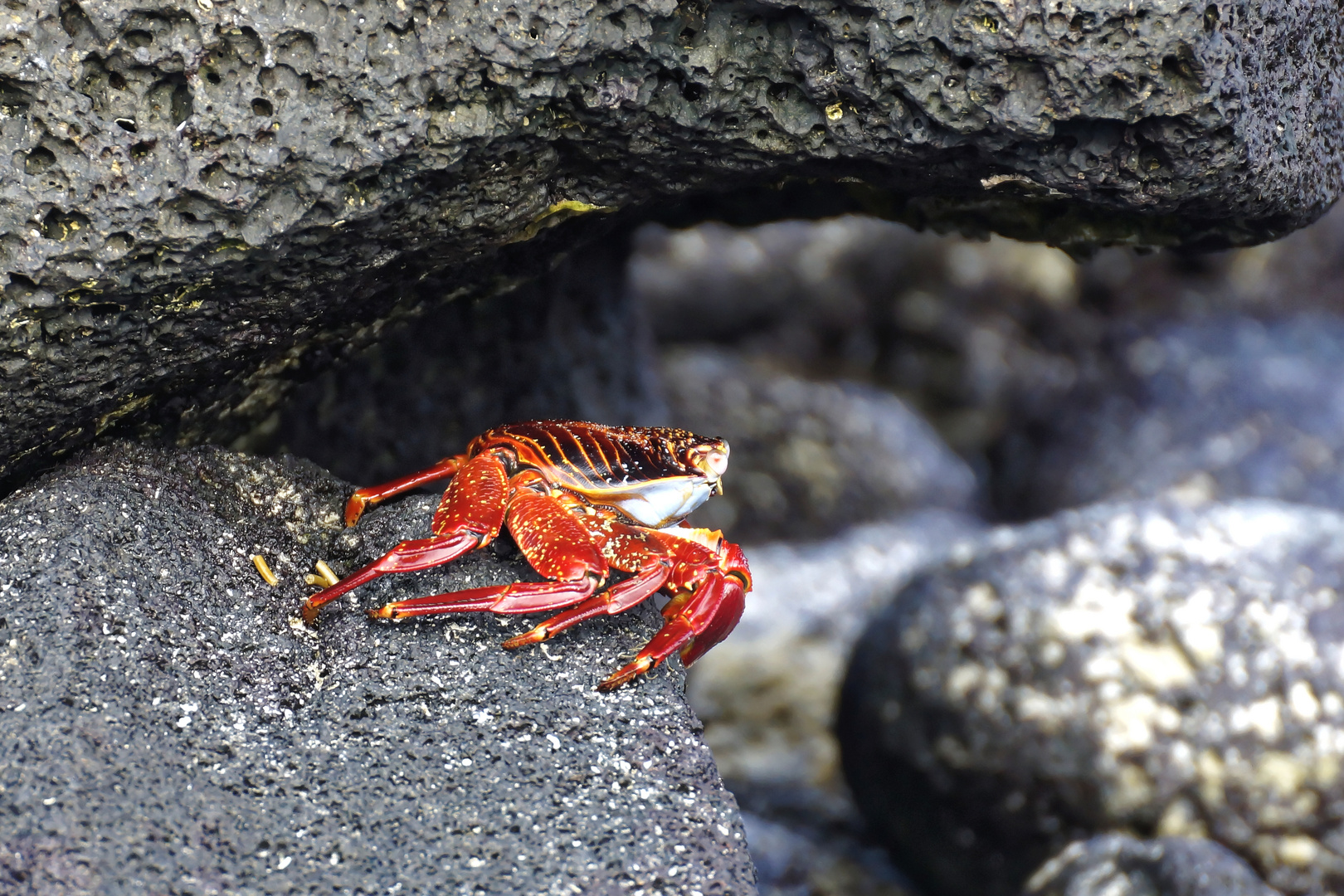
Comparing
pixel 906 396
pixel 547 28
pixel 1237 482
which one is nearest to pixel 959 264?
pixel 906 396

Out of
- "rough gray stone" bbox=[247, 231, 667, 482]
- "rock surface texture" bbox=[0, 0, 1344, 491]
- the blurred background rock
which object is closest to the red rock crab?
"rock surface texture" bbox=[0, 0, 1344, 491]

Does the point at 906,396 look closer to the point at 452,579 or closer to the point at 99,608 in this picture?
the point at 452,579

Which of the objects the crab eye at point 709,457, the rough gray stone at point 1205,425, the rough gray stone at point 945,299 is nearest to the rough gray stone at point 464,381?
the crab eye at point 709,457

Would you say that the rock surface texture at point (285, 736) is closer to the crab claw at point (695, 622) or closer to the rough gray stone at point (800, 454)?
the crab claw at point (695, 622)

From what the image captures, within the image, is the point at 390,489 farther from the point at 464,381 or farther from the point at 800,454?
the point at 800,454

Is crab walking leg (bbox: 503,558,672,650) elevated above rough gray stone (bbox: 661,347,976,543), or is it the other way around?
crab walking leg (bbox: 503,558,672,650)

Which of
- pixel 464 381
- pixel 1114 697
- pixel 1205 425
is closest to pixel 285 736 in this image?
pixel 464 381

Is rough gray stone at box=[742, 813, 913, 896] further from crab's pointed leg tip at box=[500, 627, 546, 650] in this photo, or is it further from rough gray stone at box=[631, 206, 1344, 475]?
rough gray stone at box=[631, 206, 1344, 475]
